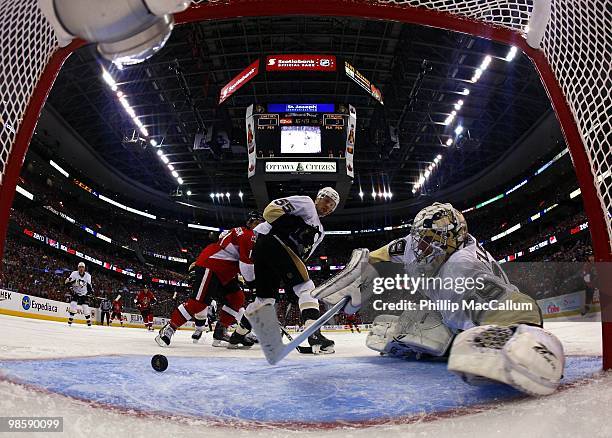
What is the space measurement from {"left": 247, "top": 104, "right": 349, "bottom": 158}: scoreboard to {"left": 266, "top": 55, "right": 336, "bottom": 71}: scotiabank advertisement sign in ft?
2.32

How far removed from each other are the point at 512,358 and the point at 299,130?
7060mm

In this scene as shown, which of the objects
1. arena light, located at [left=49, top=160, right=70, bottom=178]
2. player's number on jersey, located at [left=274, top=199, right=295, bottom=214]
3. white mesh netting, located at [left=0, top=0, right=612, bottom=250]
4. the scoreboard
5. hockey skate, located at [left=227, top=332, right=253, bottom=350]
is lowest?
hockey skate, located at [left=227, top=332, right=253, bottom=350]

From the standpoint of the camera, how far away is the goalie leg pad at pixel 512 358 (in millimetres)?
959

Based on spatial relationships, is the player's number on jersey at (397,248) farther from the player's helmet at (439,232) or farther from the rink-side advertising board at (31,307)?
the rink-side advertising board at (31,307)

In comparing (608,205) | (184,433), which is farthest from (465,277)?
(184,433)

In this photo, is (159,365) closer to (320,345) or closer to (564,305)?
(320,345)

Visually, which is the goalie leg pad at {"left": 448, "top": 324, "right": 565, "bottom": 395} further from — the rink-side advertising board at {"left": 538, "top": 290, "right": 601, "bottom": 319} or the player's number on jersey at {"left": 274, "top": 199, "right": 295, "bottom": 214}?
the rink-side advertising board at {"left": 538, "top": 290, "right": 601, "bottom": 319}

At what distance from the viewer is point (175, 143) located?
16.8m

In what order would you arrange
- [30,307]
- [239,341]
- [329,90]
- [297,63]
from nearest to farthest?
[239,341]
[297,63]
[30,307]
[329,90]

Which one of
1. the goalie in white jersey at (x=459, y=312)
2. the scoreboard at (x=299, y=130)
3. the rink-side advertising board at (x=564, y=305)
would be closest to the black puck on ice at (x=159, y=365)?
the goalie in white jersey at (x=459, y=312)

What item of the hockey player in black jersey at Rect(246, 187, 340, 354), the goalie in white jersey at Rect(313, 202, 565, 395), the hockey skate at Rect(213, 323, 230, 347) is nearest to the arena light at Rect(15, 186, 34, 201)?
the hockey skate at Rect(213, 323, 230, 347)

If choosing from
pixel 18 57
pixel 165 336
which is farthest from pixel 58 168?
pixel 18 57

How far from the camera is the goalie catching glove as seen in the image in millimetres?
1890

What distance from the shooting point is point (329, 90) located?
44.1 ft
